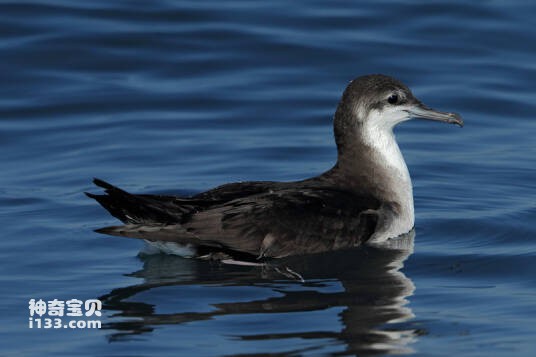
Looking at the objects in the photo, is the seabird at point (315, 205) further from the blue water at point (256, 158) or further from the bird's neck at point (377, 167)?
the blue water at point (256, 158)

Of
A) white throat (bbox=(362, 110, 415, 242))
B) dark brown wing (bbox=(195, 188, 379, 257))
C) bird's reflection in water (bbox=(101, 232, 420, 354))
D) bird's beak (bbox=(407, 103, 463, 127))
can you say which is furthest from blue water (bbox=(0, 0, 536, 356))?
bird's beak (bbox=(407, 103, 463, 127))

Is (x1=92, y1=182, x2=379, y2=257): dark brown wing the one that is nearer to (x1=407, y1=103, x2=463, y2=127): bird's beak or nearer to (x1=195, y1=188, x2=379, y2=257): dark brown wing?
(x1=195, y1=188, x2=379, y2=257): dark brown wing

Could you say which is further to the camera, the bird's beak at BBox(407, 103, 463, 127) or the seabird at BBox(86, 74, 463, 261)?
the bird's beak at BBox(407, 103, 463, 127)

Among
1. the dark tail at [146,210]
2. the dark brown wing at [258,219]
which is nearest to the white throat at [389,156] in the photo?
the dark brown wing at [258,219]

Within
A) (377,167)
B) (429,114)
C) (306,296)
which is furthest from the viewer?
(429,114)

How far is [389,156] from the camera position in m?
10.2

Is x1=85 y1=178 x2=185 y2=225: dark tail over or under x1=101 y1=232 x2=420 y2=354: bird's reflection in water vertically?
over

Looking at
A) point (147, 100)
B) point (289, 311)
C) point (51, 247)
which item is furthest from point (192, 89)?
point (289, 311)

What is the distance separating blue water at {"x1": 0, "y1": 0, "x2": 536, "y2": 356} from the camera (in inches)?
309

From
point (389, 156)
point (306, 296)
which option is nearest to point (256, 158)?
point (389, 156)

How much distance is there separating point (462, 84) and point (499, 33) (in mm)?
1955

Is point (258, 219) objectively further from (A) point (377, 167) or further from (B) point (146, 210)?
(A) point (377, 167)

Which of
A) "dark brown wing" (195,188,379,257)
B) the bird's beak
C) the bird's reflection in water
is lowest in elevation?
the bird's reflection in water

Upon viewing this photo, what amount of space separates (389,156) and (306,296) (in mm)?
2149
